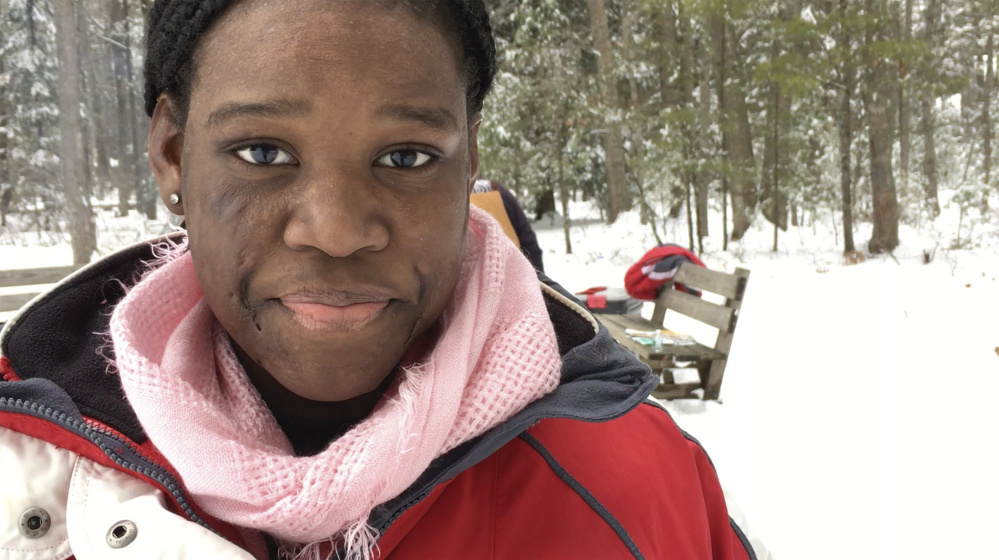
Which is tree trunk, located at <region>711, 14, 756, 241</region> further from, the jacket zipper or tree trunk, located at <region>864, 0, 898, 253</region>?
the jacket zipper

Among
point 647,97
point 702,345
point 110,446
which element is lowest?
point 702,345

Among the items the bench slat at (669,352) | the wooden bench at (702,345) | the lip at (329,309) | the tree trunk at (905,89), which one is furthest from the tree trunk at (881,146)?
the lip at (329,309)

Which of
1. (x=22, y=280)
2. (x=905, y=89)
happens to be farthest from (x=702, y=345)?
(x=905, y=89)

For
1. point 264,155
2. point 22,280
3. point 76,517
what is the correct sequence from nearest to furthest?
1. point 76,517
2. point 264,155
3. point 22,280

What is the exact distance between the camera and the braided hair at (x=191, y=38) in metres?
1.05

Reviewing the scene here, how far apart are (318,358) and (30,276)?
21.2ft

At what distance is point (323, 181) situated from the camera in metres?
0.98

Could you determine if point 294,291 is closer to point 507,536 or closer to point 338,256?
point 338,256

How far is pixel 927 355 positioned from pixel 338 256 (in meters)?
6.59

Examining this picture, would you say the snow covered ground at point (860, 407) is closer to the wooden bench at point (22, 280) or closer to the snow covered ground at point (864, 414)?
the snow covered ground at point (864, 414)

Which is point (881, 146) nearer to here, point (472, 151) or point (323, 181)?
point (472, 151)

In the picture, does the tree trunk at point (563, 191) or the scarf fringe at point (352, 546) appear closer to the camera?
the scarf fringe at point (352, 546)

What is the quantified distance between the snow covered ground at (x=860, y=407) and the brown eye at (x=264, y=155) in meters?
2.98

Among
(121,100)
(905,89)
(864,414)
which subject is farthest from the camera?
(905,89)
